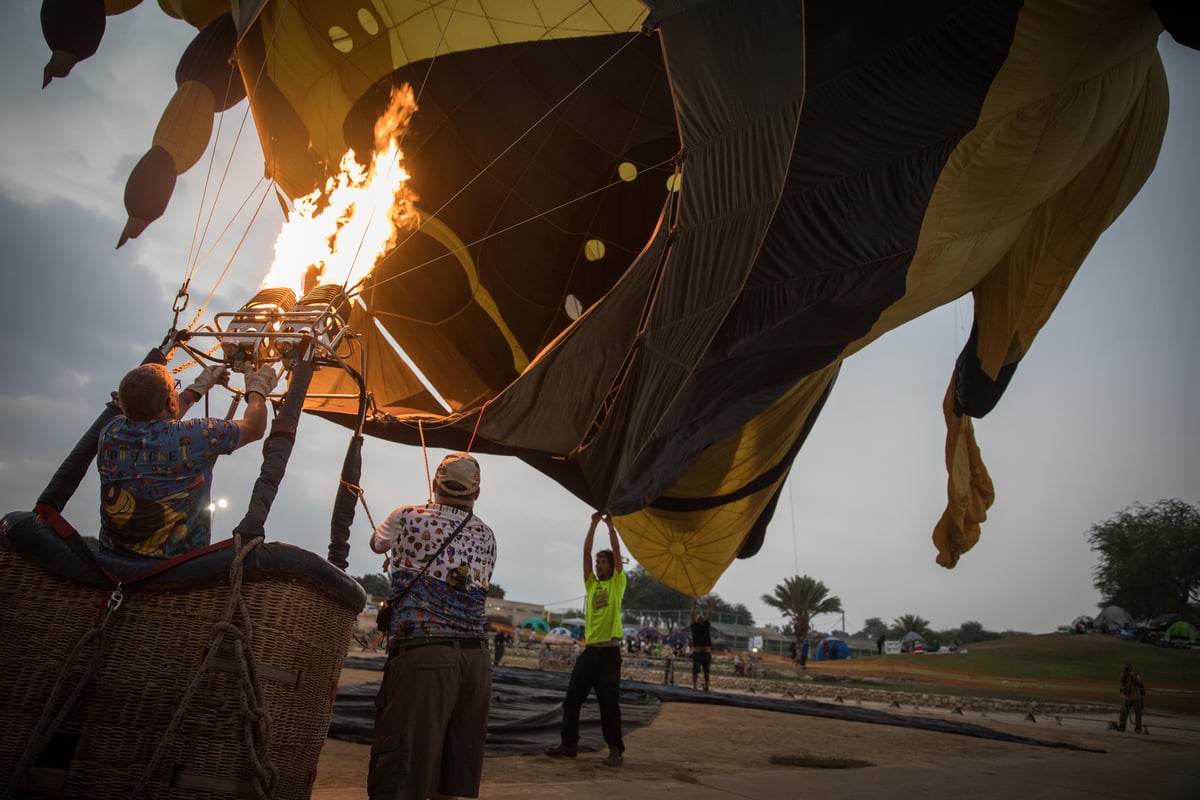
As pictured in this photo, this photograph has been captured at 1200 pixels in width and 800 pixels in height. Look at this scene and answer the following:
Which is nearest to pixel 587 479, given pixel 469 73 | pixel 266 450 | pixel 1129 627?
pixel 469 73

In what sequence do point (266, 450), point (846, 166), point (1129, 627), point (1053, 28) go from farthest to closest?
point (1129, 627) → point (846, 166) → point (1053, 28) → point (266, 450)

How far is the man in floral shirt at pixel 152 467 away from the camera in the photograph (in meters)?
2.02

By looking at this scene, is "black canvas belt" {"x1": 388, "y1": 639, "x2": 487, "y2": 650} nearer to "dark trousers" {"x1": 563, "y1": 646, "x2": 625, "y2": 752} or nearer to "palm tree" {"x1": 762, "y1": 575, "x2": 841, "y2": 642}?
"dark trousers" {"x1": 563, "y1": 646, "x2": 625, "y2": 752}

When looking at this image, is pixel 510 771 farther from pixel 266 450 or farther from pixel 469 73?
pixel 469 73

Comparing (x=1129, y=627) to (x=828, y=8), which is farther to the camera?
(x=1129, y=627)

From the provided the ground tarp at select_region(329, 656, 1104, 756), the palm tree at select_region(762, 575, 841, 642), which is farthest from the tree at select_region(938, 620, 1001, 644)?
the ground tarp at select_region(329, 656, 1104, 756)

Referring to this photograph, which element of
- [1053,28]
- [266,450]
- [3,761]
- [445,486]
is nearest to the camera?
[3,761]

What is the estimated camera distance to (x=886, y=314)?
6289mm

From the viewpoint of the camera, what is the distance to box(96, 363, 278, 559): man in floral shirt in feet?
6.61

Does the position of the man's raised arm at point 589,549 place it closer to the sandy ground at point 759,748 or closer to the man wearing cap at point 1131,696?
the sandy ground at point 759,748

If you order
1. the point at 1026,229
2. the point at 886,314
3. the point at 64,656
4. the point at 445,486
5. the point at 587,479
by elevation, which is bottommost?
the point at 64,656

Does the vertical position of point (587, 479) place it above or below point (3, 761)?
above

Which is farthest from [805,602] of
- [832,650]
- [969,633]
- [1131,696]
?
[969,633]

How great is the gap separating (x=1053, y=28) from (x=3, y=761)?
6162 millimetres
